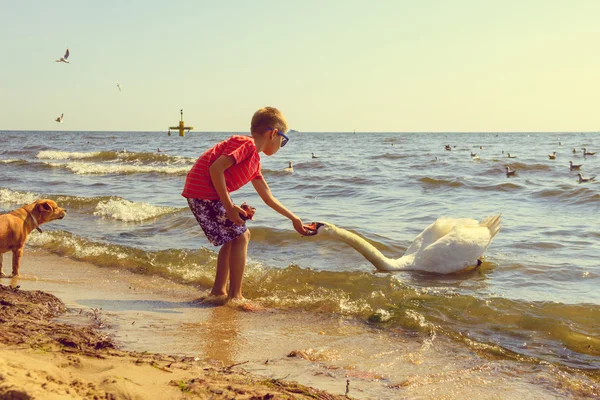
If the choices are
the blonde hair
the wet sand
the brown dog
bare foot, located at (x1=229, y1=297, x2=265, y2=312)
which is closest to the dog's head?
the brown dog

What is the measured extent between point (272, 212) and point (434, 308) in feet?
19.0

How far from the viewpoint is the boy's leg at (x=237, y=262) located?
210 inches

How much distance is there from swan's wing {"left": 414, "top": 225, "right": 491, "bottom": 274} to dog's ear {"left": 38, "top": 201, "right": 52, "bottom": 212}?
4.42m

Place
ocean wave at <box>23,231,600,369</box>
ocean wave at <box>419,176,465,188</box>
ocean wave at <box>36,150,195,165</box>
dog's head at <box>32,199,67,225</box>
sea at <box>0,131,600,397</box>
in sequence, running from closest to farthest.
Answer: ocean wave at <box>23,231,600,369</box> → sea at <box>0,131,600,397</box> → dog's head at <box>32,199,67,225</box> → ocean wave at <box>419,176,465,188</box> → ocean wave at <box>36,150,195,165</box>

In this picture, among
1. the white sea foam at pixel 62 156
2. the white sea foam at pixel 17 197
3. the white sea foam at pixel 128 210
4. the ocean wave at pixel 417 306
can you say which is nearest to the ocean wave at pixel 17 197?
the white sea foam at pixel 17 197

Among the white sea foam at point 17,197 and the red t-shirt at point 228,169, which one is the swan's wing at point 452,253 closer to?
the red t-shirt at point 228,169

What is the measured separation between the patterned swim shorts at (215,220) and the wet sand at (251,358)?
63 cm

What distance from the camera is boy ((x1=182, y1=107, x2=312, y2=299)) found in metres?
4.91

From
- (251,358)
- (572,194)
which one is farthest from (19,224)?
(572,194)

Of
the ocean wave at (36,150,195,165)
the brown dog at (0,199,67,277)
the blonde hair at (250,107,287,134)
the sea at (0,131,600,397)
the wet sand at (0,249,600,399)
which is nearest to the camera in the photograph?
the wet sand at (0,249,600,399)

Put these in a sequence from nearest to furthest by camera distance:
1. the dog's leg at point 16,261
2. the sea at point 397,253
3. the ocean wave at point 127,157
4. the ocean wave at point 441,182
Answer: the sea at point 397,253, the dog's leg at point 16,261, the ocean wave at point 441,182, the ocean wave at point 127,157

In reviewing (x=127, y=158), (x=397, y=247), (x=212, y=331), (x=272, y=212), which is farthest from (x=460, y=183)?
(x=127, y=158)

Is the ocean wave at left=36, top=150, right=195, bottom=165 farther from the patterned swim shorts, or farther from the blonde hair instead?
the blonde hair

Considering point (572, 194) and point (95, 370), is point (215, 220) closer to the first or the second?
point (95, 370)
